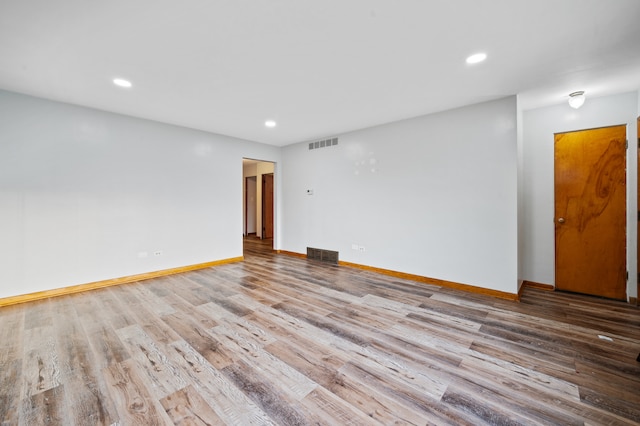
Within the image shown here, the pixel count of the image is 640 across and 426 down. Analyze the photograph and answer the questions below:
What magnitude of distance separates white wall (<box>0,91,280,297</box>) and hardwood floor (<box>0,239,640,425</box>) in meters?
0.65

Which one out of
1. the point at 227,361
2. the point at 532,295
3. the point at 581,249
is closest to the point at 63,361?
the point at 227,361

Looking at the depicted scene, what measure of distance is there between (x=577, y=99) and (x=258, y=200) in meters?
8.65

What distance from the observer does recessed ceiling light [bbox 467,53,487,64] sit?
96.1 inches

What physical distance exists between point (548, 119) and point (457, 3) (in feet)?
10.5

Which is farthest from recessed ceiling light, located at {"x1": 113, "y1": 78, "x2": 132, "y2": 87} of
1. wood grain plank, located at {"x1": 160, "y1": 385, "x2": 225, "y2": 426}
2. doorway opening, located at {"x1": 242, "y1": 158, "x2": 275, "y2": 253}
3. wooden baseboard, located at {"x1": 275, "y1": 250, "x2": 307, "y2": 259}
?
doorway opening, located at {"x1": 242, "y1": 158, "x2": 275, "y2": 253}

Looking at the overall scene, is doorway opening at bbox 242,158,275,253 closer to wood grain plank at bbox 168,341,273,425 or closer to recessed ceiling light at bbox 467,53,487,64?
wood grain plank at bbox 168,341,273,425

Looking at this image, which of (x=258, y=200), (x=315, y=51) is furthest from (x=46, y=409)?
(x=258, y=200)

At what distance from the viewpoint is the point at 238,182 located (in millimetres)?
5609

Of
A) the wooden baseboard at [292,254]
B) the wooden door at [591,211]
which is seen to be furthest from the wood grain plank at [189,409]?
the wooden door at [591,211]

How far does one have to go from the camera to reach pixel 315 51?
239 cm

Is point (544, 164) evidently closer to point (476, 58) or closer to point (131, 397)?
point (476, 58)

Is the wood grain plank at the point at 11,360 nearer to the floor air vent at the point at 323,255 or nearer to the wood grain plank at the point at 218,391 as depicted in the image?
the wood grain plank at the point at 218,391

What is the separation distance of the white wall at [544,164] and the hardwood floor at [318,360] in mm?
627

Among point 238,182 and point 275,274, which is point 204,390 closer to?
point 275,274
